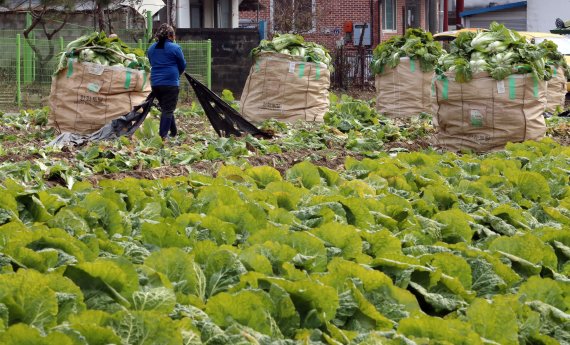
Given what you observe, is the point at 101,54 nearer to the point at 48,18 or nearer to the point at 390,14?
the point at 48,18

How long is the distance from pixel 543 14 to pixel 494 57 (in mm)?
30183

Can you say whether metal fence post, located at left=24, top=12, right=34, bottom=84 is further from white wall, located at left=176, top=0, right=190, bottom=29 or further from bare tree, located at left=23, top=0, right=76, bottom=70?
white wall, located at left=176, top=0, right=190, bottom=29

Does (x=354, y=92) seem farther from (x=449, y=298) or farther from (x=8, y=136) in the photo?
(x=449, y=298)

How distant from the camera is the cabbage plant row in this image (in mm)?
3199

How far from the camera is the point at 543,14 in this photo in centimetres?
4100

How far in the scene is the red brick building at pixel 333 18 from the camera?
35.1 m

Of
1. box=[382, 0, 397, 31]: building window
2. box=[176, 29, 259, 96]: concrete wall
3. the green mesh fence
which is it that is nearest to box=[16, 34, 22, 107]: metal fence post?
the green mesh fence

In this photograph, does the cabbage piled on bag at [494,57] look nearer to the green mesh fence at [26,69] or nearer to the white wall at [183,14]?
the green mesh fence at [26,69]

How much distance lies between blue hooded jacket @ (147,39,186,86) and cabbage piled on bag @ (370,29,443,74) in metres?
5.37

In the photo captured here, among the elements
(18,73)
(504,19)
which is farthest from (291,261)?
(504,19)

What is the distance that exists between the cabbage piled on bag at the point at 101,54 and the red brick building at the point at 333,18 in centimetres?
1999

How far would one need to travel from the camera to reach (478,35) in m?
12.9

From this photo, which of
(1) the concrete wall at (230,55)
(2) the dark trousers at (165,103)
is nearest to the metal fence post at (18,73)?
(1) the concrete wall at (230,55)

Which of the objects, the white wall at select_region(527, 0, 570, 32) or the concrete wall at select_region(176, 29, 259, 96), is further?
the white wall at select_region(527, 0, 570, 32)
